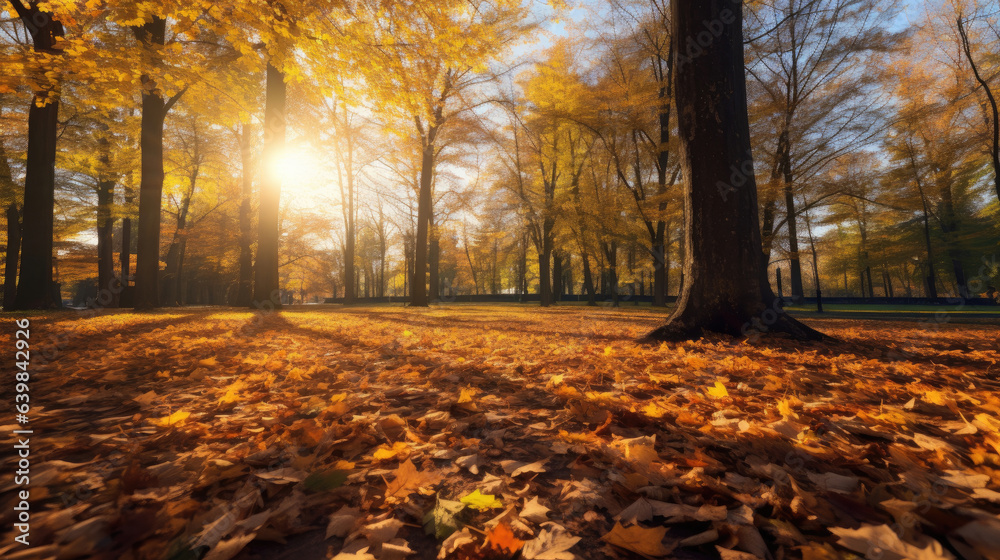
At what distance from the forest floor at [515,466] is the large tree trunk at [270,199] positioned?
305 inches

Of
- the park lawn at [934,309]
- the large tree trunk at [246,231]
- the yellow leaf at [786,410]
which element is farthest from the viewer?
the large tree trunk at [246,231]

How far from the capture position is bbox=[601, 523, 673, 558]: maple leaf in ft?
2.97

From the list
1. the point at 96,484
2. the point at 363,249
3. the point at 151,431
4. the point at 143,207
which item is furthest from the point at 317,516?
the point at 363,249

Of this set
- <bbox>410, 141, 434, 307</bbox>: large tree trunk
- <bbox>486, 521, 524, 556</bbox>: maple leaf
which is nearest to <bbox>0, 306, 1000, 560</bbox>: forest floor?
<bbox>486, 521, 524, 556</bbox>: maple leaf

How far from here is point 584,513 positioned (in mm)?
1074

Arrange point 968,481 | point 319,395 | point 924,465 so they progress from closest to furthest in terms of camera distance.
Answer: point 968,481 → point 924,465 → point 319,395

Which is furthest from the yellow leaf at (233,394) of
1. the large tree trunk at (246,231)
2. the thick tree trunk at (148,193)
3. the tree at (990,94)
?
the tree at (990,94)

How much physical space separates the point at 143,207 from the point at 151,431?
1109 cm

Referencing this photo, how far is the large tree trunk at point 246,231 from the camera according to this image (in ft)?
48.9

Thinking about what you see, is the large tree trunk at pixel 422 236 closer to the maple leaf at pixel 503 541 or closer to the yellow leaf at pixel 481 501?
the yellow leaf at pixel 481 501

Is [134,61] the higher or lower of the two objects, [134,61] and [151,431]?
the higher

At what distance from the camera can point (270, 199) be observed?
33.7ft

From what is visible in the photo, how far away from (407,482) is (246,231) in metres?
18.1

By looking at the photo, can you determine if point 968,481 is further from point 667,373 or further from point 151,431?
point 151,431
